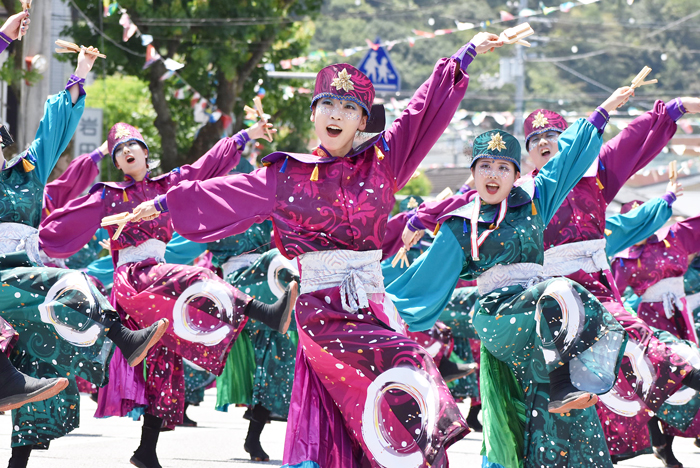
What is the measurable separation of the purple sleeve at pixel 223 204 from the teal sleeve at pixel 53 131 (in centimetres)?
159

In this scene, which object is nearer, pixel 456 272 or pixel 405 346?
pixel 405 346

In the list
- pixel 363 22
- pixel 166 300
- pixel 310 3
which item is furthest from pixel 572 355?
pixel 363 22

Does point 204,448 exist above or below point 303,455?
below

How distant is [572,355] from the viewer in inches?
167

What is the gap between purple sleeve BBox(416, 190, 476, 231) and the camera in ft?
18.2

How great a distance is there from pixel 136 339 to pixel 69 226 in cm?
110

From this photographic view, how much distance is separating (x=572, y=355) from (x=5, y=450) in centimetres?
353

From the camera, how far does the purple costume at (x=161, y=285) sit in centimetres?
579

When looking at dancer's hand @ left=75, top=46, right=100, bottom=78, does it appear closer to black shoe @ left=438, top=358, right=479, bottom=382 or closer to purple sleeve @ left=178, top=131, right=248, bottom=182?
purple sleeve @ left=178, top=131, right=248, bottom=182

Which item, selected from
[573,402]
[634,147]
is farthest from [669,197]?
[573,402]

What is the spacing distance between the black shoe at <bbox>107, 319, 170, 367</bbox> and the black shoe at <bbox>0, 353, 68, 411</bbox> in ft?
1.80

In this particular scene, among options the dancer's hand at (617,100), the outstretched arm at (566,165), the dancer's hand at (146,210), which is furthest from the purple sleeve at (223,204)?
the dancer's hand at (617,100)

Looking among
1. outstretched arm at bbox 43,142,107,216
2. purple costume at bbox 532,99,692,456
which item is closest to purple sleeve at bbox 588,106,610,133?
purple costume at bbox 532,99,692,456

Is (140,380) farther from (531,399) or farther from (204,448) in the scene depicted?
(531,399)
